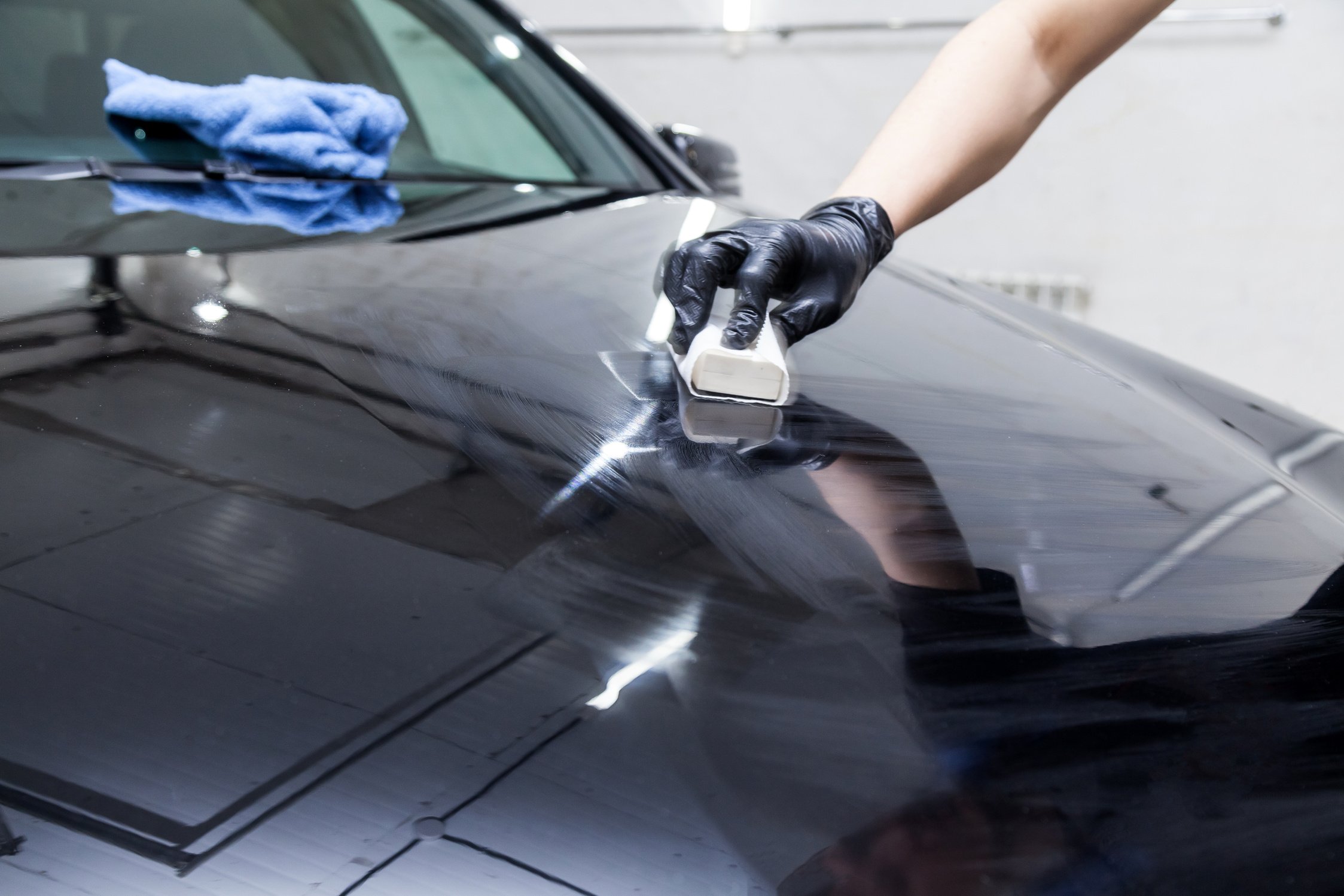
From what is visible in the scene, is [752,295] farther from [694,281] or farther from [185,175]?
[185,175]

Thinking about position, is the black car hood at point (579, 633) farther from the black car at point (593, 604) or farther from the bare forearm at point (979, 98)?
the bare forearm at point (979, 98)

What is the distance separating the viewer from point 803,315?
71 centimetres

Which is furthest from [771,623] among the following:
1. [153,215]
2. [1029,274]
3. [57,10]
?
[1029,274]

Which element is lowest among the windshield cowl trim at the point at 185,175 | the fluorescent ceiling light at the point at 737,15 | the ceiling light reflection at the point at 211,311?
the ceiling light reflection at the point at 211,311

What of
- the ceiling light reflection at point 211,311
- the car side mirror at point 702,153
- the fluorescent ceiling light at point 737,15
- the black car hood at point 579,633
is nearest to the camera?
the black car hood at point 579,633

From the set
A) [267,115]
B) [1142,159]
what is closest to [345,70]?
[267,115]

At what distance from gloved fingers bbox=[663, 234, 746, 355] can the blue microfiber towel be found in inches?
19.1

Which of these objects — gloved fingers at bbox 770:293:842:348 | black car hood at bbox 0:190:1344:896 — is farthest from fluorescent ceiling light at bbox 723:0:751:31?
black car hood at bbox 0:190:1344:896

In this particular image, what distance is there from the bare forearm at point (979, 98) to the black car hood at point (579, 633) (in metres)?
0.42

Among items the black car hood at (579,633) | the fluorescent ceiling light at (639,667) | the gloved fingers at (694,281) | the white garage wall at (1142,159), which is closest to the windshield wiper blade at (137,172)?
the black car hood at (579,633)

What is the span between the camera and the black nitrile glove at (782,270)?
2.10 ft

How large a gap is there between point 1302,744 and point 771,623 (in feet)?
0.61

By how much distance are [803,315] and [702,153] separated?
2.34 ft

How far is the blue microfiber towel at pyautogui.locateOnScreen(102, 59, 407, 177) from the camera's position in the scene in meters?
0.93
